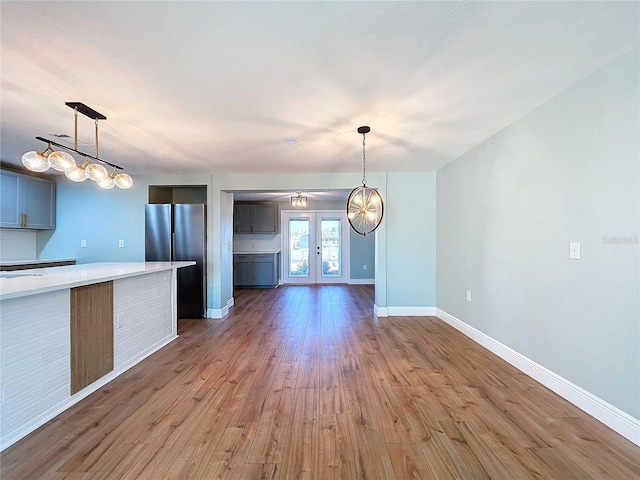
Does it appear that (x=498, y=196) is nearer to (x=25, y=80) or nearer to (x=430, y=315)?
(x=430, y=315)

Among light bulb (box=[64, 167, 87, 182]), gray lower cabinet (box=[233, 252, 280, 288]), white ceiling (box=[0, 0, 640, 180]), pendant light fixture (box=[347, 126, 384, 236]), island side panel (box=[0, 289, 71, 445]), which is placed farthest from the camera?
gray lower cabinet (box=[233, 252, 280, 288])

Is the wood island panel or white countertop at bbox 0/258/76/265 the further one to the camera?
white countertop at bbox 0/258/76/265

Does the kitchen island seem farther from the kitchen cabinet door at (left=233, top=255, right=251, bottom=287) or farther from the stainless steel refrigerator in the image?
the kitchen cabinet door at (left=233, top=255, right=251, bottom=287)

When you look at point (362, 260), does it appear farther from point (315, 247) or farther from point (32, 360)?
point (32, 360)

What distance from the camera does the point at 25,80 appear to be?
76.8 inches

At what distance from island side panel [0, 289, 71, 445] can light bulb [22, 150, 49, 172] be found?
3.28 feet

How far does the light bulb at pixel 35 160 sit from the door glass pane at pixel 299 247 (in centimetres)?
595

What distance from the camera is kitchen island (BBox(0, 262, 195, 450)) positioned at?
1.75 m

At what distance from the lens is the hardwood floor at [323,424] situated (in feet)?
5.03

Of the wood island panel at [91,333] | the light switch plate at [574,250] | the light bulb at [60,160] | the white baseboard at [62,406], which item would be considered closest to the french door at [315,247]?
the white baseboard at [62,406]

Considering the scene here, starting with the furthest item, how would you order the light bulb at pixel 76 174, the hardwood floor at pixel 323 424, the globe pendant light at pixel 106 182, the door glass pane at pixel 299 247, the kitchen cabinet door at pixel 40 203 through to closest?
the door glass pane at pixel 299 247 < the kitchen cabinet door at pixel 40 203 < the globe pendant light at pixel 106 182 < the light bulb at pixel 76 174 < the hardwood floor at pixel 323 424

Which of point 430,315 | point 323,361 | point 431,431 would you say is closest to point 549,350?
point 431,431

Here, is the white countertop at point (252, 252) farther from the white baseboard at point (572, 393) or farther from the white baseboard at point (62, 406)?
the white baseboard at point (572, 393)

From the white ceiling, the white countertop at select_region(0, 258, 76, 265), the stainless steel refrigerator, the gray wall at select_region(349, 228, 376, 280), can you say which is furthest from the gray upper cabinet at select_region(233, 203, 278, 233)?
the white ceiling
